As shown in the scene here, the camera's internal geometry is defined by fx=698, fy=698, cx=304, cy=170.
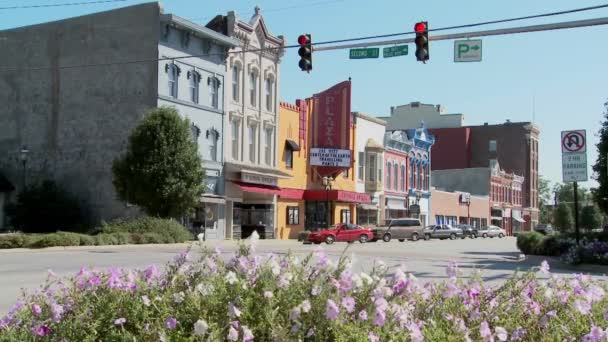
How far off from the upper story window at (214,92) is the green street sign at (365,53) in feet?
71.3

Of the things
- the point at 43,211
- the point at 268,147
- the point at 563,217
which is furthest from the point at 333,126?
the point at 563,217

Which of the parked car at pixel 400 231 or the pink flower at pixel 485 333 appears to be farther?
the parked car at pixel 400 231

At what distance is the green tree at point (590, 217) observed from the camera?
10200 centimetres

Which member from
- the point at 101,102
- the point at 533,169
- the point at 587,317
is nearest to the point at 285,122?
the point at 101,102

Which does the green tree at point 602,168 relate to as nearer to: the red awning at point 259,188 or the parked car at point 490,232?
the red awning at point 259,188

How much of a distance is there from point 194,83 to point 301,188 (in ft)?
45.2

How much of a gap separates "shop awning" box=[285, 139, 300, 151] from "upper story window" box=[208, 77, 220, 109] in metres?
8.57

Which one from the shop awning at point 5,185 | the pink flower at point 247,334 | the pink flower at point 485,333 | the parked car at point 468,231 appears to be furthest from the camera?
the parked car at point 468,231

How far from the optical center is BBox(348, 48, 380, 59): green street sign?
64.5ft

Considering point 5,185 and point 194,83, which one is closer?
point 5,185

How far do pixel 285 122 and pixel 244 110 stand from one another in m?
5.57

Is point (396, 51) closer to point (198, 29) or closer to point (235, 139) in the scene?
point (198, 29)

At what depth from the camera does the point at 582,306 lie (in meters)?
4.64

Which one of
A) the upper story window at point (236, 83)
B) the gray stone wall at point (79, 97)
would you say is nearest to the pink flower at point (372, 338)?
the gray stone wall at point (79, 97)
